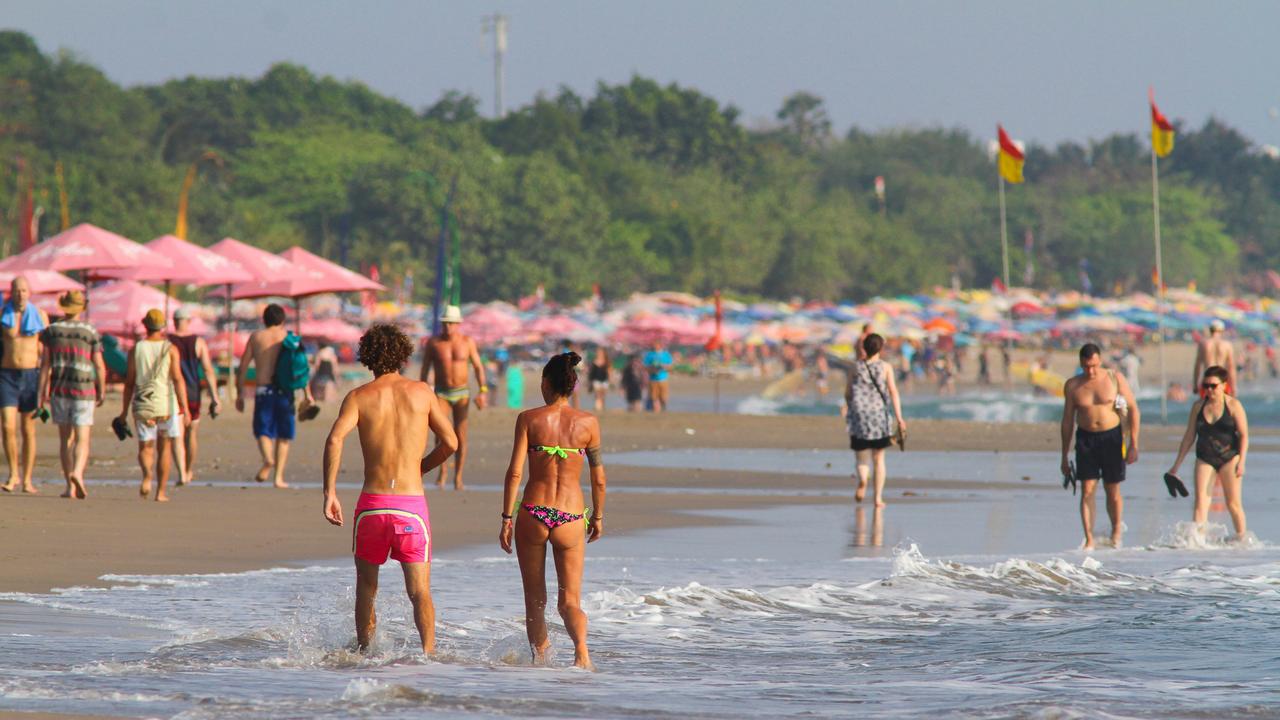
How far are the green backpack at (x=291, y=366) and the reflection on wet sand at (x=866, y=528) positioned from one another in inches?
177

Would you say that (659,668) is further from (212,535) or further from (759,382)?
(759,382)

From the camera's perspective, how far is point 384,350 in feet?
22.9

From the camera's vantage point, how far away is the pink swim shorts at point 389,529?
22.4 feet

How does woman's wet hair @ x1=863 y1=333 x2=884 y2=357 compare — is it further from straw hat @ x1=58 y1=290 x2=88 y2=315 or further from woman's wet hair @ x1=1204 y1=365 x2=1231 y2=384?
straw hat @ x1=58 y1=290 x2=88 y2=315

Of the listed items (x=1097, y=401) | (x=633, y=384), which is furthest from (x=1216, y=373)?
(x=633, y=384)

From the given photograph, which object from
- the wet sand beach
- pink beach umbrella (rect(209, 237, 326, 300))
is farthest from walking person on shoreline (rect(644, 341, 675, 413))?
pink beach umbrella (rect(209, 237, 326, 300))

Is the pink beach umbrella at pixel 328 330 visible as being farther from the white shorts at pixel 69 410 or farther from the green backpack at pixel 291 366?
the white shorts at pixel 69 410

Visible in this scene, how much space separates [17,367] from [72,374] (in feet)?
1.93

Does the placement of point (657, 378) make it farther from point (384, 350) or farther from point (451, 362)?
point (384, 350)

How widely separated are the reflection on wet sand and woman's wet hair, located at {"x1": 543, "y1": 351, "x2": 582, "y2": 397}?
531cm

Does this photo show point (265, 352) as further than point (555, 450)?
Yes

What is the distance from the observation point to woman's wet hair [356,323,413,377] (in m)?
6.98

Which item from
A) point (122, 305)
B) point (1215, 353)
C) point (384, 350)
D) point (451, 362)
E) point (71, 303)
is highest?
point (122, 305)

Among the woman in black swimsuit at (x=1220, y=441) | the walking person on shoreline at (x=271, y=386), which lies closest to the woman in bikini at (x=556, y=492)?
the woman in black swimsuit at (x=1220, y=441)
